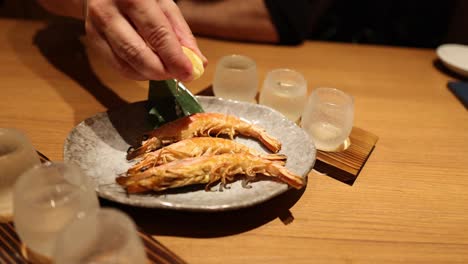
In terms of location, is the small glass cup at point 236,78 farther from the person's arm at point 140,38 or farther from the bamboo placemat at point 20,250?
the bamboo placemat at point 20,250

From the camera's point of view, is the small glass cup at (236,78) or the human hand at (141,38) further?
the small glass cup at (236,78)

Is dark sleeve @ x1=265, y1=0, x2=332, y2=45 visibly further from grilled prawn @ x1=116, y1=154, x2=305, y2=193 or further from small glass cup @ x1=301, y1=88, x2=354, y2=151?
grilled prawn @ x1=116, y1=154, x2=305, y2=193

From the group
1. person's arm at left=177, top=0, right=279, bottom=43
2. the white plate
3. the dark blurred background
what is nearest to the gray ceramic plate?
person's arm at left=177, top=0, right=279, bottom=43

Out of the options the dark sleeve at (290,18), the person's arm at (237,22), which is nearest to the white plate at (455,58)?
the dark sleeve at (290,18)

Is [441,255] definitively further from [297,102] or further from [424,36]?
[424,36]

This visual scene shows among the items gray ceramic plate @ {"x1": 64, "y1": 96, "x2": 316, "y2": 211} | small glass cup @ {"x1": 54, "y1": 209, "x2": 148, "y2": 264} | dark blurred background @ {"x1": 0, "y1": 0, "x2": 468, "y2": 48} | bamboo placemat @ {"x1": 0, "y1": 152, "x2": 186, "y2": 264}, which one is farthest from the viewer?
dark blurred background @ {"x1": 0, "y1": 0, "x2": 468, "y2": 48}

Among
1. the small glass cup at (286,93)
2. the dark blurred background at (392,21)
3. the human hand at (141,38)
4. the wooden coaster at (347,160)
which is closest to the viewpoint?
the human hand at (141,38)

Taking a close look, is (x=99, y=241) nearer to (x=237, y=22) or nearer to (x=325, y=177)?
(x=325, y=177)
